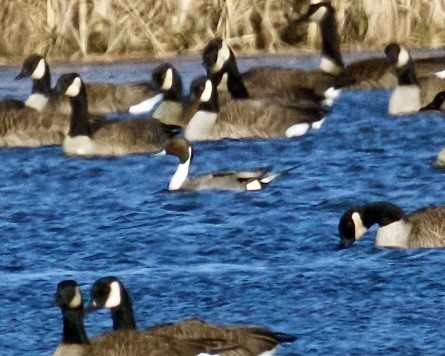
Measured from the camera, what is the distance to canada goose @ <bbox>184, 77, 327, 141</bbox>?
18766mm

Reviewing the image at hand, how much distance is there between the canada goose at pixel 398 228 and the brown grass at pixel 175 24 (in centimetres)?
1002

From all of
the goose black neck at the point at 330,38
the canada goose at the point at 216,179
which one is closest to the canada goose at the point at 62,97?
the goose black neck at the point at 330,38

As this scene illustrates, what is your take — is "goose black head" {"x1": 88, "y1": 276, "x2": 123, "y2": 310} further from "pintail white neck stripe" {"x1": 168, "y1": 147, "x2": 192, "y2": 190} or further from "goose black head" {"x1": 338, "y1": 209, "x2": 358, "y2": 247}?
"pintail white neck stripe" {"x1": 168, "y1": 147, "x2": 192, "y2": 190}

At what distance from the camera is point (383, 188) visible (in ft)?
51.6

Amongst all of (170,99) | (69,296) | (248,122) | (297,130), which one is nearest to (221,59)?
→ (170,99)

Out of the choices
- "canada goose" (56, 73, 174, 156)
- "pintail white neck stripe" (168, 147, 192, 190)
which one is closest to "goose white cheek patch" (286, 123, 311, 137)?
"canada goose" (56, 73, 174, 156)

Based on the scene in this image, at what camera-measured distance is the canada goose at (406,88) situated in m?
19.8

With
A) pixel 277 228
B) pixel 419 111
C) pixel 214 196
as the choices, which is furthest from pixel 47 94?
pixel 277 228

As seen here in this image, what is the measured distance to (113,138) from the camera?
18.1 meters

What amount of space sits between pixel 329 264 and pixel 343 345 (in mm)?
2355

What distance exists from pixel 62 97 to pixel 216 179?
19.0 feet

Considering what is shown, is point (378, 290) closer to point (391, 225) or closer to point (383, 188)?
point (391, 225)

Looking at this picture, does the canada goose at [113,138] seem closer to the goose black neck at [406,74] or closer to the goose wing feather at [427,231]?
the goose black neck at [406,74]

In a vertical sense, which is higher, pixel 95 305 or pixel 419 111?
pixel 95 305
